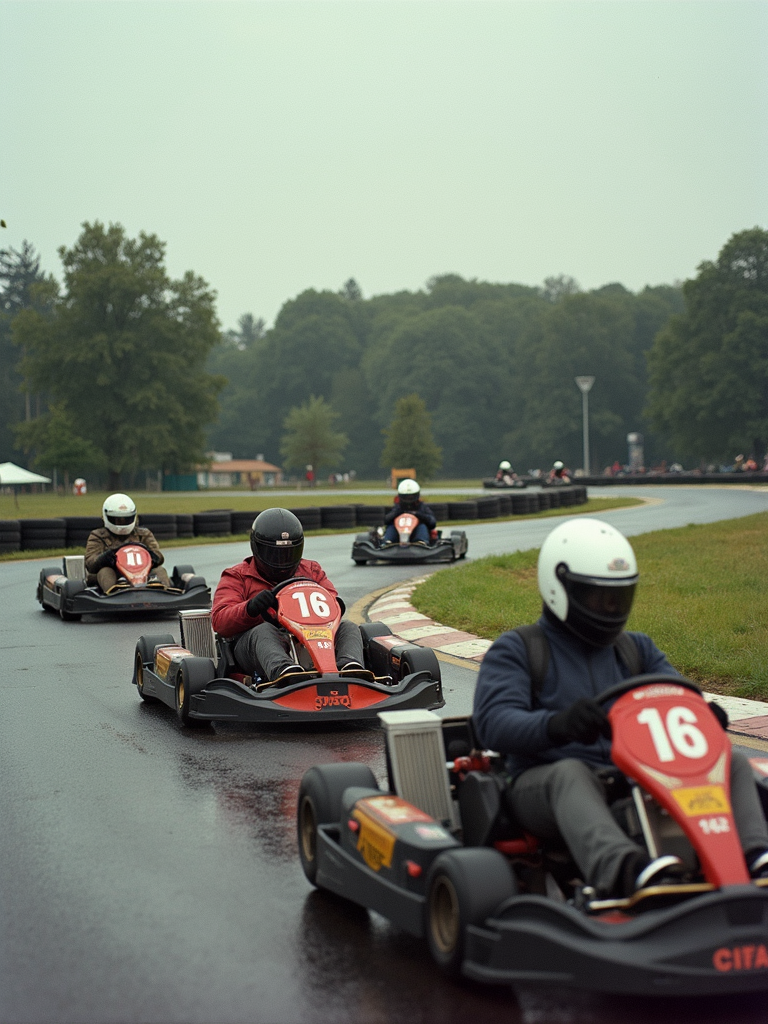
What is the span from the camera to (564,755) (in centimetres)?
423

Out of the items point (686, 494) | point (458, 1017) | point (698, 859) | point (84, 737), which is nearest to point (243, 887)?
point (458, 1017)

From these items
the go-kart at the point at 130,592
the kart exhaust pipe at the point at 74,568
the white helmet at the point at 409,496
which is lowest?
the go-kart at the point at 130,592

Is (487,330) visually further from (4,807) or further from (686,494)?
(4,807)

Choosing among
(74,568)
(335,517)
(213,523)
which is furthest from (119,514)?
(335,517)

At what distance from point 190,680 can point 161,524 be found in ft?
59.2

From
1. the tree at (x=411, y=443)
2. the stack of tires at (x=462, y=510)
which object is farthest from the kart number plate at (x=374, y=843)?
the tree at (x=411, y=443)

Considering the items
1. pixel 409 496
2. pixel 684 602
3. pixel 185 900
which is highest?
pixel 409 496

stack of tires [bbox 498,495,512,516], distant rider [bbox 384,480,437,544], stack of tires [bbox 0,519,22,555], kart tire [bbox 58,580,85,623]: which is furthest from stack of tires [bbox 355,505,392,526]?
kart tire [bbox 58,580,85,623]

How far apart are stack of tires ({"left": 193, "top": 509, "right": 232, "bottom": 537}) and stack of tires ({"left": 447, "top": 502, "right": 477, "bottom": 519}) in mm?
6641

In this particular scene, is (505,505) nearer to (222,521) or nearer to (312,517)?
(312,517)

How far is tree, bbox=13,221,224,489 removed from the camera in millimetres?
74250

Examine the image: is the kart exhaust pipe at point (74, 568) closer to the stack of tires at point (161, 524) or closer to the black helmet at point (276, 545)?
the black helmet at point (276, 545)

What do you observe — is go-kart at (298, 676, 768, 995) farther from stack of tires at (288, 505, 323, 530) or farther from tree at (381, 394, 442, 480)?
→ tree at (381, 394, 442, 480)

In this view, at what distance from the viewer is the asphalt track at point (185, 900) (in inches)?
138
